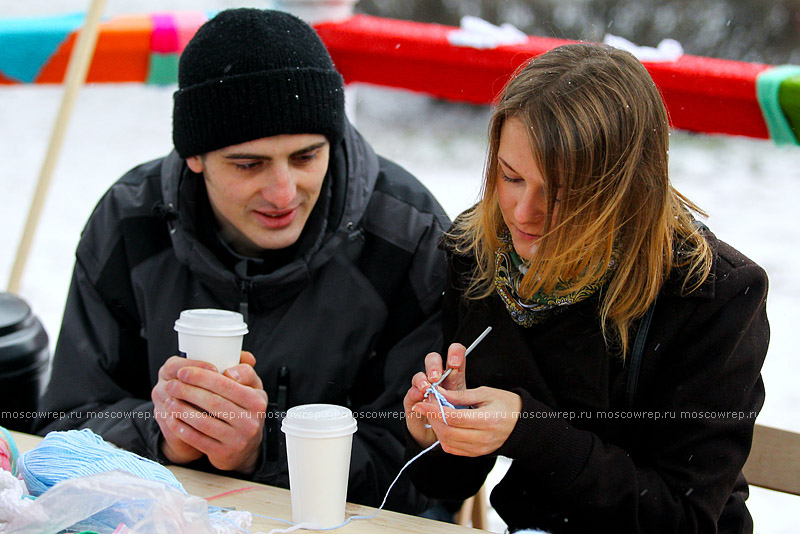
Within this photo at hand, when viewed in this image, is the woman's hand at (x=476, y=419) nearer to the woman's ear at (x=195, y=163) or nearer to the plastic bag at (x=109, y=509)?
the plastic bag at (x=109, y=509)

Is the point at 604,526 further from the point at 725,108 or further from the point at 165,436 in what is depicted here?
the point at 725,108

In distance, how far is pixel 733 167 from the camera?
21.6ft

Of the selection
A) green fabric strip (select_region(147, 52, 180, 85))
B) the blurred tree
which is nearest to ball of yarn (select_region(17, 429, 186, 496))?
green fabric strip (select_region(147, 52, 180, 85))

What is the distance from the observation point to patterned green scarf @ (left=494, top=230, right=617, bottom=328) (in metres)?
1.44

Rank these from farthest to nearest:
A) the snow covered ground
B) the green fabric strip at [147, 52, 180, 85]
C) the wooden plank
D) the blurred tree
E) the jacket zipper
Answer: the blurred tree < the snow covered ground < the green fabric strip at [147, 52, 180, 85] < the jacket zipper < the wooden plank

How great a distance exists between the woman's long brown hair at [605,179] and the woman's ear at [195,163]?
70cm

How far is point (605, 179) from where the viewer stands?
4.22ft

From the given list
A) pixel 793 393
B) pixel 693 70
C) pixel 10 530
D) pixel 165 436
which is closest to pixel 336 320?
pixel 165 436

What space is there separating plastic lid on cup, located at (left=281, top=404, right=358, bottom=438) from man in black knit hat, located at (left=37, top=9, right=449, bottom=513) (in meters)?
0.40

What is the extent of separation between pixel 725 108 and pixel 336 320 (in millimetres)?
1253

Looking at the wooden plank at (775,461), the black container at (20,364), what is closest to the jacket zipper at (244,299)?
the black container at (20,364)

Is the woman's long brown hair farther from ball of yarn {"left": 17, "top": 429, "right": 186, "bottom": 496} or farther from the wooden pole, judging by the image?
the wooden pole

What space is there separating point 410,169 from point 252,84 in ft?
17.1

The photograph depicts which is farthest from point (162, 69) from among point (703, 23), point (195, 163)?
point (703, 23)
